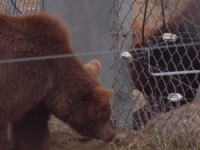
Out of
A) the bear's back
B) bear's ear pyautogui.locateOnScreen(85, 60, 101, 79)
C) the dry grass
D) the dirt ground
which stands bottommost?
the dirt ground

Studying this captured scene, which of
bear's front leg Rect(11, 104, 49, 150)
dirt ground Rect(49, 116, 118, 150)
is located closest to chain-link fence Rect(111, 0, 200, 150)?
dirt ground Rect(49, 116, 118, 150)

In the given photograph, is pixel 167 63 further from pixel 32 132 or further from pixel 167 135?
pixel 32 132

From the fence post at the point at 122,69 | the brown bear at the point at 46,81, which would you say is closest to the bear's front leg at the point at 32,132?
the brown bear at the point at 46,81

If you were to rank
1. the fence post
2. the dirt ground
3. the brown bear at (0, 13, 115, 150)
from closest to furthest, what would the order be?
the brown bear at (0, 13, 115, 150) < the fence post < the dirt ground

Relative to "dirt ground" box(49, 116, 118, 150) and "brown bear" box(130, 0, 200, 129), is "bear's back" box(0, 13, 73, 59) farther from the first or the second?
"dirt ground" box(49, 116, 118, 150)

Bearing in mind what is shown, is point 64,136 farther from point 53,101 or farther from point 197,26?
point 197,26

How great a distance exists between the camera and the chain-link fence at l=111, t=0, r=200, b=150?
191 inches

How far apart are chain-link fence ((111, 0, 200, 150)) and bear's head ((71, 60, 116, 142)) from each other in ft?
1.41

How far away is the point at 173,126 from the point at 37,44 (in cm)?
129

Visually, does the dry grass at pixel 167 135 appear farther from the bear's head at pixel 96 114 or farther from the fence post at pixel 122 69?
the bear's head at pixel 96 114

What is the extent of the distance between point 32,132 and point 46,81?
694 millimetres

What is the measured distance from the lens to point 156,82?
5.27 meters

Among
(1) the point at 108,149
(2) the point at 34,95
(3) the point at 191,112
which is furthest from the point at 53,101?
(3) the point at 191,112

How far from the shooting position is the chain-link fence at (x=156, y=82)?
4.86 m
